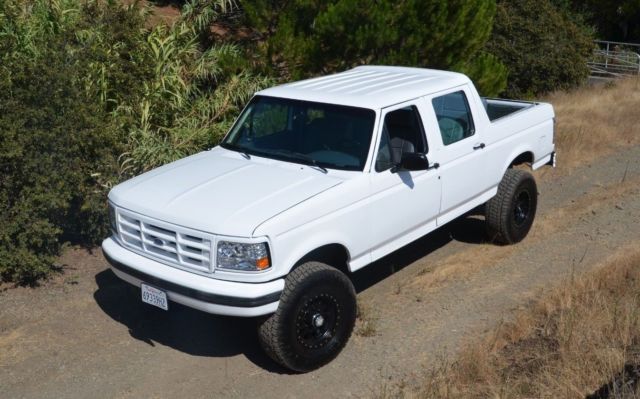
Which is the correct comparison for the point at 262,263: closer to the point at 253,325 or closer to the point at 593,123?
the point at 253,325

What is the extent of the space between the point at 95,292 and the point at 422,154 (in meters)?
3.13

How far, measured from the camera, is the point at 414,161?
6.24 m

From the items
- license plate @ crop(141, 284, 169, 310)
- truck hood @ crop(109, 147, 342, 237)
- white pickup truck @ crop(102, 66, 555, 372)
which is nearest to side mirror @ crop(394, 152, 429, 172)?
white pickup truck @ crop(102, 66, 555, 372)

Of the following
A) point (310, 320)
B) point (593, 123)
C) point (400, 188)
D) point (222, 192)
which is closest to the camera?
point (310, 320)

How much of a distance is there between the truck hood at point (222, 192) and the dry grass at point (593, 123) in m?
6.20

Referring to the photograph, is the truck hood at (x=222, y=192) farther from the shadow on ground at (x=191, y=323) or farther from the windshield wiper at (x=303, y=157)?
the shadow on ground at (x=191, y=323)

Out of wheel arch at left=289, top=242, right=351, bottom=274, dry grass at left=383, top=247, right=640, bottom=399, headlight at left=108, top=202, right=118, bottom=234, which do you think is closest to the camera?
dry grass at left=383, top=247, right=640, bottom=399

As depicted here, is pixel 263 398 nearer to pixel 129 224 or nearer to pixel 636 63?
pixel 129 224

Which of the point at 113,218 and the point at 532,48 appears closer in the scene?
the point at 113,218

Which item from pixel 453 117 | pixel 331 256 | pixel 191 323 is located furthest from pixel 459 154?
pixel 191 323

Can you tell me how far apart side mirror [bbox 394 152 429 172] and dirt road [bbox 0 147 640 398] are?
1251 millimetres

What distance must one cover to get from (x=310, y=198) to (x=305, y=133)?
1066 millimetres

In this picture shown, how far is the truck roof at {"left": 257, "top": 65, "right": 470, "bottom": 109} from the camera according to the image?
6.57 m

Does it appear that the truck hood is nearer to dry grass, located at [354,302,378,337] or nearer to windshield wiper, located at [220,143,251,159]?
windshield wiper, located at [220,143,251,159]
